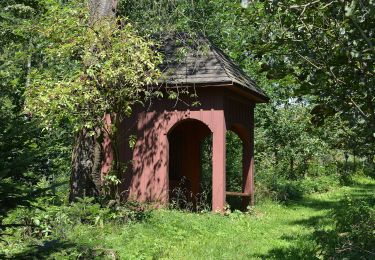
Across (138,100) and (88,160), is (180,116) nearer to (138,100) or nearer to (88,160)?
(138,100)

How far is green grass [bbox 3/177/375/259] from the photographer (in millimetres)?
7438

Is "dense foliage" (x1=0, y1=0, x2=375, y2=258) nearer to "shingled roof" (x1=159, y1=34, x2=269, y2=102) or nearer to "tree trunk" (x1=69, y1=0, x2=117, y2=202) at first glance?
"tree trunk" (x1=69, y1=0, x2=117, y2=202)

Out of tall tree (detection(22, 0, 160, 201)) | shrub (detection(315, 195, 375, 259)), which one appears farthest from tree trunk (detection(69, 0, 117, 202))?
shrub (detection(315, 195, 375, 259))

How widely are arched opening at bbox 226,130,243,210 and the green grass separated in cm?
336

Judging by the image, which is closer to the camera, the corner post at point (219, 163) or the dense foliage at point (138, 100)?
the dense foliage at point (138, 100)

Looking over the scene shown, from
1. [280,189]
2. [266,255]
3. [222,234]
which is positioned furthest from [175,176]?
[266,255]

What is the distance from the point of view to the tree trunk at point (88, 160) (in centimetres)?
1046

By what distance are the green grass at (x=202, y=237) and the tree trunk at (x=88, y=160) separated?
1611mm

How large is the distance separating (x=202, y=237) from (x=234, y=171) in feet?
26.2

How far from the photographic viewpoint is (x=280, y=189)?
16.9 meters

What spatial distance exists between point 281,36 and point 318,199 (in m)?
13.4

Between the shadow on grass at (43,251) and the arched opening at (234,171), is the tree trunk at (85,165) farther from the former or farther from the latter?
the shadow on grass at (43,251)

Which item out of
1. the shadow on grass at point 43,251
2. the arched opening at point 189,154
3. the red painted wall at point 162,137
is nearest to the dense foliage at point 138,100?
the shadow on grass at point 43,251

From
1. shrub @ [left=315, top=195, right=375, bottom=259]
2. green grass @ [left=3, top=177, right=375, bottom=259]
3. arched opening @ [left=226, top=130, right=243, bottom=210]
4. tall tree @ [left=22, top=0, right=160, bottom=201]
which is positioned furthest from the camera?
arched opening @ [left=226, top=130, right=243, bottom=210]
